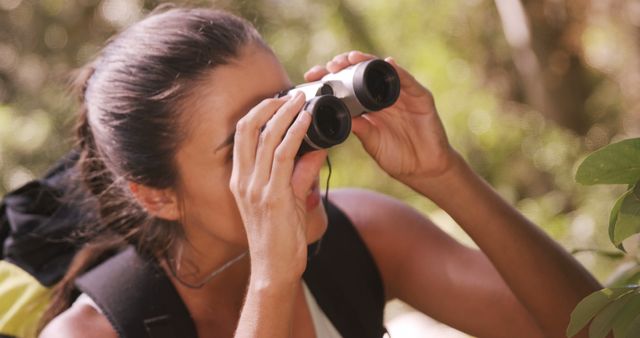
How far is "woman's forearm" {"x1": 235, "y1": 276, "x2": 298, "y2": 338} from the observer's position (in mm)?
1388

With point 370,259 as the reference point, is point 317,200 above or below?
above

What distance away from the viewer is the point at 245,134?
1413 millimetres

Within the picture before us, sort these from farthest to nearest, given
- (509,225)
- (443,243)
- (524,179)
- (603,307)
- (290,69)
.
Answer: (290,69)
(524,179)
(443,243)
(509,225)
(603,307)

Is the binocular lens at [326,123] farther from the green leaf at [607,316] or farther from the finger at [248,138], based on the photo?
Answer: the green leaf at [607,316]

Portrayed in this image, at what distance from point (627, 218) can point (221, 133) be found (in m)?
0.86

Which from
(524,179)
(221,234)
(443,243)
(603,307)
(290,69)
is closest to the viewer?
(603,307)

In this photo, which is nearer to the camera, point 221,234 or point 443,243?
point 221,234

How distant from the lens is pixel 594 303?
1036mm

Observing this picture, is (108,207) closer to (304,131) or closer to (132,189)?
(132,189)

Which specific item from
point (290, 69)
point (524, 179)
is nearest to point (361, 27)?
point (290, 69)

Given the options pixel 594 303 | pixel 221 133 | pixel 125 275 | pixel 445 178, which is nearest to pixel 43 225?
pixel 125 275

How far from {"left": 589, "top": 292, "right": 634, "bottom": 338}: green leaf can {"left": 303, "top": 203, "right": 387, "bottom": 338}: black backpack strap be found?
0.85 meters

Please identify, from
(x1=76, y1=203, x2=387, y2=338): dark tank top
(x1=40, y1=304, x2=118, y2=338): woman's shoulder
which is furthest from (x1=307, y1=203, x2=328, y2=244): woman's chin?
(x1=40, y1=304, x2=118, y2=338): woman's shoulder

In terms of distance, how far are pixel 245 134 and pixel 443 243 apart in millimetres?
719
